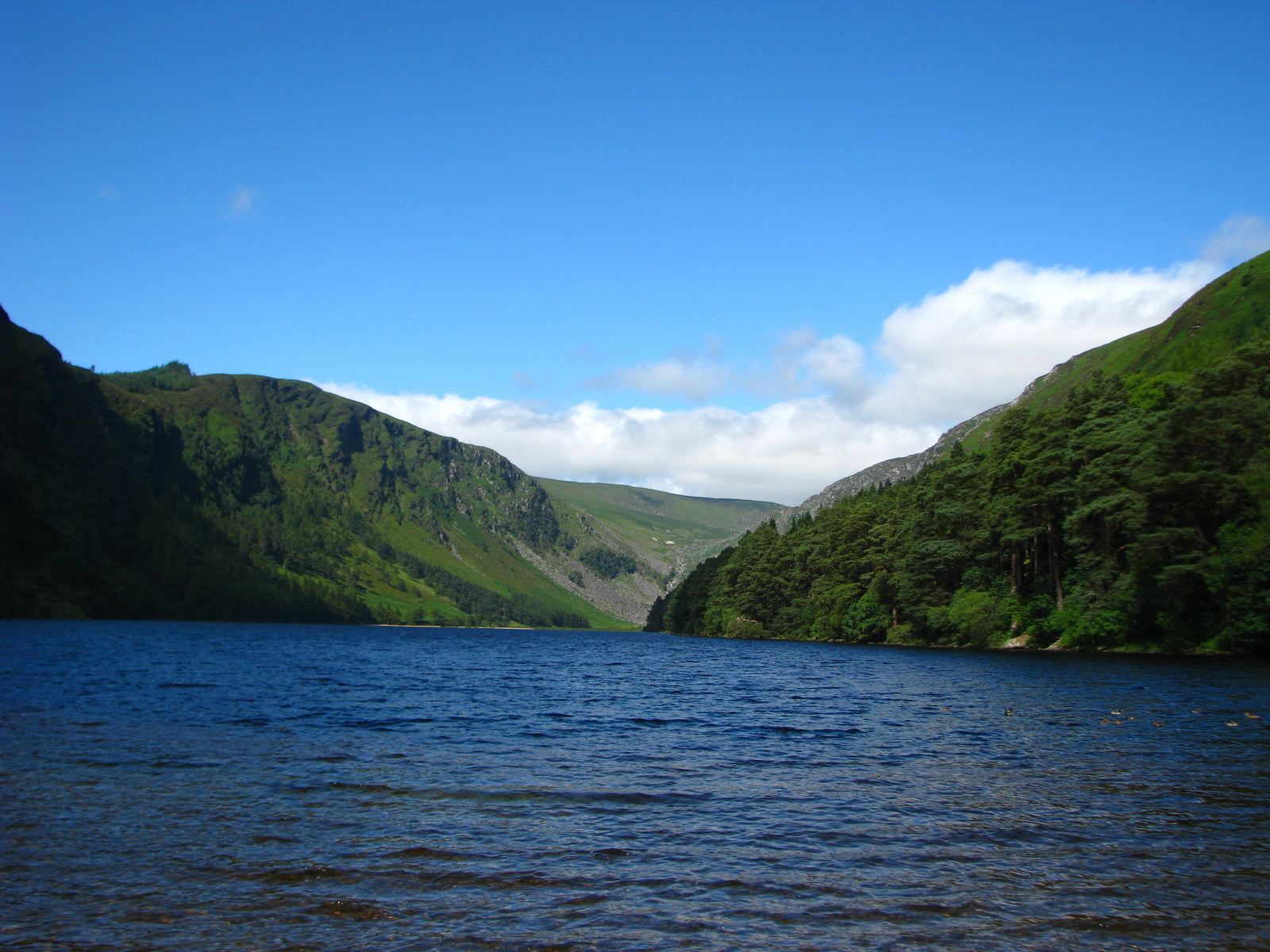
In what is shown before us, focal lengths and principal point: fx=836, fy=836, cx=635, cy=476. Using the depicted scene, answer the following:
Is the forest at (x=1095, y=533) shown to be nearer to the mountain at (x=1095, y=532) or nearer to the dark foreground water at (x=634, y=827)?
the mountain at (x=1095, y=532)

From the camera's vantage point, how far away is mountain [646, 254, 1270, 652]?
7088 centimetres

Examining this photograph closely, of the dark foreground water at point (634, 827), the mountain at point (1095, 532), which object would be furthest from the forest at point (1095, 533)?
the dark foreground water at point (634, 827)

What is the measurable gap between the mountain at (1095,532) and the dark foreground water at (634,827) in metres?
36.5

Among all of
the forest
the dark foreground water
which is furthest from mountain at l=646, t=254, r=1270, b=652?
the dark foreground water

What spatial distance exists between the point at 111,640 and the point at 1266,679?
415 ft

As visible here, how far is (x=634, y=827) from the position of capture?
18.9m

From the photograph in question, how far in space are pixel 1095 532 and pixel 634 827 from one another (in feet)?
285

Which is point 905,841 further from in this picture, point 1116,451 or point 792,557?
point 792,557

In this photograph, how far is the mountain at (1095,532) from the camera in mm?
70875

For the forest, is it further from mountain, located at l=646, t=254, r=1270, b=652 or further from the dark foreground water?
the dark foreground water

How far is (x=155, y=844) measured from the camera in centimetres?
1695

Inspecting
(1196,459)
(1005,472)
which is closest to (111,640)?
(1005,472)

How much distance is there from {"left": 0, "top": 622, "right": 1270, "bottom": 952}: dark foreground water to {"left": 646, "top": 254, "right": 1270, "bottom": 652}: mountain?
3645cm

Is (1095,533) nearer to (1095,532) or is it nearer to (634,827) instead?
(1095,532)
